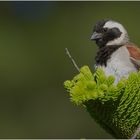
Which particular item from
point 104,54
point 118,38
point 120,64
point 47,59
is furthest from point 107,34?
point 47,59

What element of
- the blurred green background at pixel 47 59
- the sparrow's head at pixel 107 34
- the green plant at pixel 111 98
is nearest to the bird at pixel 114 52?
the sparrow's head at pixel 107 34

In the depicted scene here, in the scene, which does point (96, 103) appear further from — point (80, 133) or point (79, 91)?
point (80, 133)

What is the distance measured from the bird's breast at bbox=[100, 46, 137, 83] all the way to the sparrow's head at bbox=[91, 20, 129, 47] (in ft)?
0.75

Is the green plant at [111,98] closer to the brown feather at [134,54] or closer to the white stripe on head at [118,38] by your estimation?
the brown feather at [134,54]

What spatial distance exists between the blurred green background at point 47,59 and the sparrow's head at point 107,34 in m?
6.35

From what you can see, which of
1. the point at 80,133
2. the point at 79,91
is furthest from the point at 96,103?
the point at 80,133

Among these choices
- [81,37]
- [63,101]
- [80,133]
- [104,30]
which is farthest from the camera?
[81,37]

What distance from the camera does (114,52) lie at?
374cm

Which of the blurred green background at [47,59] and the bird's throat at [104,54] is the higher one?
the bird's throat at [104,54]

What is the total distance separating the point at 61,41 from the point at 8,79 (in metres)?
1.04

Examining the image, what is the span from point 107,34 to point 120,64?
595 mm

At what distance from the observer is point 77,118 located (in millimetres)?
11367

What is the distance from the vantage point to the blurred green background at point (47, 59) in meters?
11.2

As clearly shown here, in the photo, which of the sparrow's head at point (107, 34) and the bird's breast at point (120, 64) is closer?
the bird's breast at point (120, 64)
